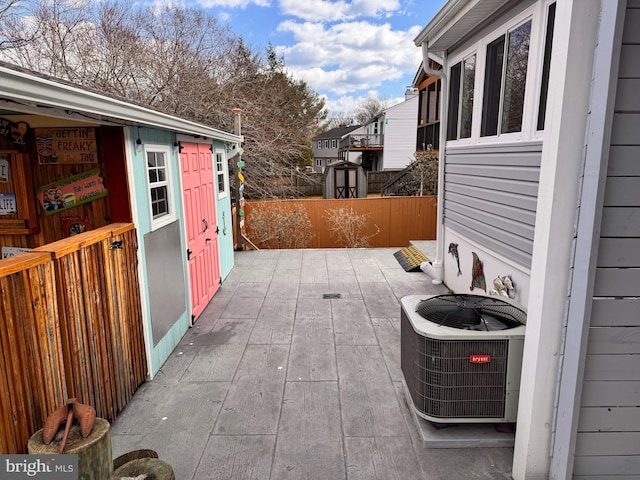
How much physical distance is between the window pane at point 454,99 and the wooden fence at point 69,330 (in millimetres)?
4435

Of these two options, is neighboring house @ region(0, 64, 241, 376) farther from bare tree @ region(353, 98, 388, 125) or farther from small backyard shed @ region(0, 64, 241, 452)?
bare tree @ region(353, 98, 388, 125)

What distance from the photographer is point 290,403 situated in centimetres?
313

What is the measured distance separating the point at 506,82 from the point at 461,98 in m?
1.21

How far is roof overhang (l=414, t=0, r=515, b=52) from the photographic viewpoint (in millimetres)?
3881

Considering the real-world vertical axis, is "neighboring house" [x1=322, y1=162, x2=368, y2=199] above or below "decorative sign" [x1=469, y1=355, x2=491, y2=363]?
above

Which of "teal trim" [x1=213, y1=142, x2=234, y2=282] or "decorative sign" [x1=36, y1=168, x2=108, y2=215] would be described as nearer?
"decorative sign" [x1=36, y1=168, x2=108, y2=215]

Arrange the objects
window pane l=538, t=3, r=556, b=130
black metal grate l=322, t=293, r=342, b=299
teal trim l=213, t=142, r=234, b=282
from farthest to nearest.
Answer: teal trim l=213, t=142, r=234, b=282
black metal grate l=322, t=293, r=342, b=299
window pane l=538, t=3, r=556, b=130

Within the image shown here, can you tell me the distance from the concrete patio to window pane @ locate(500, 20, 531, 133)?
8.47 feet

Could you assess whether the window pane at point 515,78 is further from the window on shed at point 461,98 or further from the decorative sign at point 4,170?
the decorative sign at point 4,170

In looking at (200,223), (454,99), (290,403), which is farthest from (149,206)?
(454,99)

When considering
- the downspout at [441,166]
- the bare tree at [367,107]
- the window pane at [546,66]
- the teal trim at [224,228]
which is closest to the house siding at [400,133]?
the downspout at [441,166]

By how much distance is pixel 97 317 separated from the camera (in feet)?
8.93

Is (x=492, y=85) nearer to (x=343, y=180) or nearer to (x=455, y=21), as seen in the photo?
(x=455, y=21)

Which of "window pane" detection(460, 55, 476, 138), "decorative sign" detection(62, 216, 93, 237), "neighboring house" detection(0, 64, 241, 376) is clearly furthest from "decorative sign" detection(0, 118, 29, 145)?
"window pane" detection(460, 55, 476, 138)
